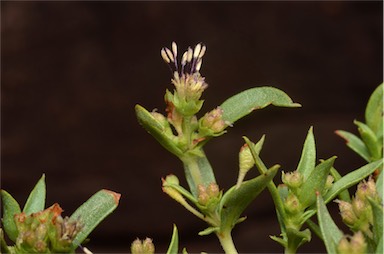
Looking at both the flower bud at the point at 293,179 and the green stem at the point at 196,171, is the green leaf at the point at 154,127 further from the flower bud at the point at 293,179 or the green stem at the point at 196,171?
the flower bud at the point at 293,179

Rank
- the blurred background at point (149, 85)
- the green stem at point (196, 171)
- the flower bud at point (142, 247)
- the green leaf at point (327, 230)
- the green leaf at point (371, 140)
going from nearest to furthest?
the green leaf at point (327, 230) < the flower bud at point (142, 247) < the green stem at point (196, 171) < the green leaf at point (371, 140) < the blurred background at point (149, 85)

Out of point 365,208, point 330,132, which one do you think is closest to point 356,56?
point 330,132

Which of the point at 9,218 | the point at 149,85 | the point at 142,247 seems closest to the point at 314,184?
the point at 142,247

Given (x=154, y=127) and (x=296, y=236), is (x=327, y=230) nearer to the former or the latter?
(x=296, y=236)

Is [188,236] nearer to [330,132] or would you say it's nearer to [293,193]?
[330,132]

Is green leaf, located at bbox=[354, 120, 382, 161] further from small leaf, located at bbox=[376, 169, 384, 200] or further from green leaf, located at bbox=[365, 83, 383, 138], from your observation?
small leaf, located at bbox=[376, 169, 384, 200]

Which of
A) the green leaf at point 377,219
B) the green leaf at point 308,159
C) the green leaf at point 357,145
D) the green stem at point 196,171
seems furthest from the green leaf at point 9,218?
the green leaf at point 357,145

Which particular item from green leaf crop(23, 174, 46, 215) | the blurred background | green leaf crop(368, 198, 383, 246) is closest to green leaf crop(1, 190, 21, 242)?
green leaf crop(23, 174, 46, 215)
